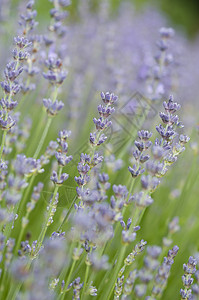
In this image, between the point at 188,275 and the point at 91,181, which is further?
the point at 91,181

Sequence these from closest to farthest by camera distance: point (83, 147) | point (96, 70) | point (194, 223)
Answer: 1. point (83, 147)
2. point (194, 223)
3. point (96, 70)

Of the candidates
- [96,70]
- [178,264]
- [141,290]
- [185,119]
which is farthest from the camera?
[96,70]

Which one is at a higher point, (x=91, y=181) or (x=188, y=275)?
(x=91, y=181)

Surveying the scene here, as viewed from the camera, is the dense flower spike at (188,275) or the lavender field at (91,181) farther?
the dense flower spike at (188,275)

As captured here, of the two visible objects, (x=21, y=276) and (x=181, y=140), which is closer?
(x=21, y=276)

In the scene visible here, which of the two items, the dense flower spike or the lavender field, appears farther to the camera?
the dense flower spike

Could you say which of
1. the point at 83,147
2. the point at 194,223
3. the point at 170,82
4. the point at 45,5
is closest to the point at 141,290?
the point at 83,147

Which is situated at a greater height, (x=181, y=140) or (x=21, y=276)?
(x=181, y=140)

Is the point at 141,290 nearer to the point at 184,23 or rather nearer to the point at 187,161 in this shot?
the point at 187,161
